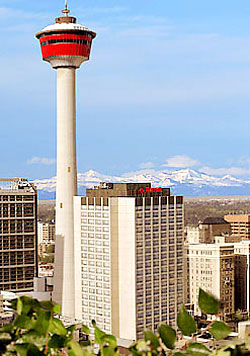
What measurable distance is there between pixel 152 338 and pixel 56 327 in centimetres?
51

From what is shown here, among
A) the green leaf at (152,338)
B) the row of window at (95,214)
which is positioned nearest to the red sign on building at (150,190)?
the row of window at (95,214)

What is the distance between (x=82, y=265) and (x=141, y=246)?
5378 millimetres

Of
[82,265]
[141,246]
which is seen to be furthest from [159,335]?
[82,265]

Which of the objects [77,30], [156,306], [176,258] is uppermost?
[77,30]

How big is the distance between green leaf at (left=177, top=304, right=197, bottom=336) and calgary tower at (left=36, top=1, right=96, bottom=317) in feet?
157

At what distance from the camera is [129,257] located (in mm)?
43719

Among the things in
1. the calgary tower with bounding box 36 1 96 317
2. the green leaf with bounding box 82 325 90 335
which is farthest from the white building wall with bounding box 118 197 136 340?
the green leaf with bounding box 82 325 90 335

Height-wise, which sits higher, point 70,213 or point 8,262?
point 70,213

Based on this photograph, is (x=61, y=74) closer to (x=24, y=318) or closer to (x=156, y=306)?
(x=156, y=306)

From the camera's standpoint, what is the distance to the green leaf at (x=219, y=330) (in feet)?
10.3

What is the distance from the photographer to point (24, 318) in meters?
3.16

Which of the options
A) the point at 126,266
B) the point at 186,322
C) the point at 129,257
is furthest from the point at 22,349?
the point at 126,266

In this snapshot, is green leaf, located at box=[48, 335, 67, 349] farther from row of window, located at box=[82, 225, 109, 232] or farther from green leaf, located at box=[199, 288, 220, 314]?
row of window, located at box=[82, 225, 109, 232]

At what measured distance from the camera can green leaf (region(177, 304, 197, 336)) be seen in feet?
10.1
